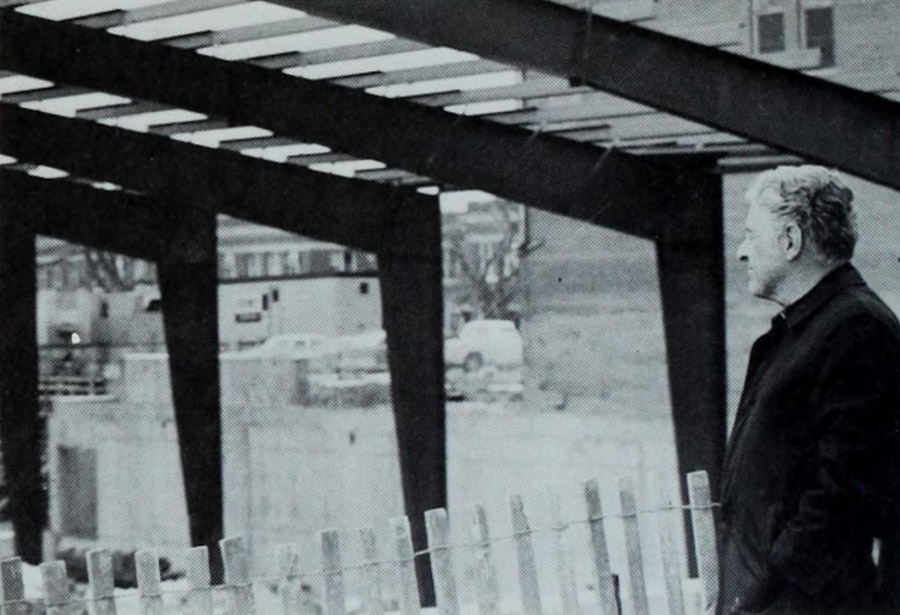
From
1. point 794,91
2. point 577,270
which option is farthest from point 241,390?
point 794,91

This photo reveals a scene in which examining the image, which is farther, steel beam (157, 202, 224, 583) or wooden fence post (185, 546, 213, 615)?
steel beam (157, 202, 224, 583)

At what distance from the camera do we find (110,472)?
3678cm

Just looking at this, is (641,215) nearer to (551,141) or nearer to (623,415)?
(551,141)

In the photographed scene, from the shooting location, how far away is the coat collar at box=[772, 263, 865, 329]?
3482mm

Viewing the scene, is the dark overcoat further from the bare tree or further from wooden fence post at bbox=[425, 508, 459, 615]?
the bare tree

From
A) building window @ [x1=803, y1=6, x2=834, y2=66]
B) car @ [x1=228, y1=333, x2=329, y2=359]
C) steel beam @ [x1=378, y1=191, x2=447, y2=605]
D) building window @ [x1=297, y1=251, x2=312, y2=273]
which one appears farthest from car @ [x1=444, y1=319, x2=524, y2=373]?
steel beam @ [x1=378, y1=191, x2=447, y2=605]

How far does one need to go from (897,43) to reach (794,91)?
18.7 meters

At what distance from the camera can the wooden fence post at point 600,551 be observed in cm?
788

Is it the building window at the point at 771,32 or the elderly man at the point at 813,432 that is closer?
the elderly man at the point at 813,432

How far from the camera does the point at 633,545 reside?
321 inches

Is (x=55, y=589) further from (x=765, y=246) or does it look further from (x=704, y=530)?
(x=704, y=530)

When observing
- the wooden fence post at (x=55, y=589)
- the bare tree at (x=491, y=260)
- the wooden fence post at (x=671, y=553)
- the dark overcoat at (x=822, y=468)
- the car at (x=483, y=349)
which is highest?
the bare tree at (x=491, y=260)

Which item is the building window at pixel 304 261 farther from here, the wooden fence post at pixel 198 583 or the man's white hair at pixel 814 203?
the man's white hair at pixel 814 203

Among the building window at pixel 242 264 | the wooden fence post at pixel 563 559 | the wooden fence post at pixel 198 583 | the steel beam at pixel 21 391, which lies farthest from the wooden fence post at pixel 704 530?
the building window at pixel 242 264
